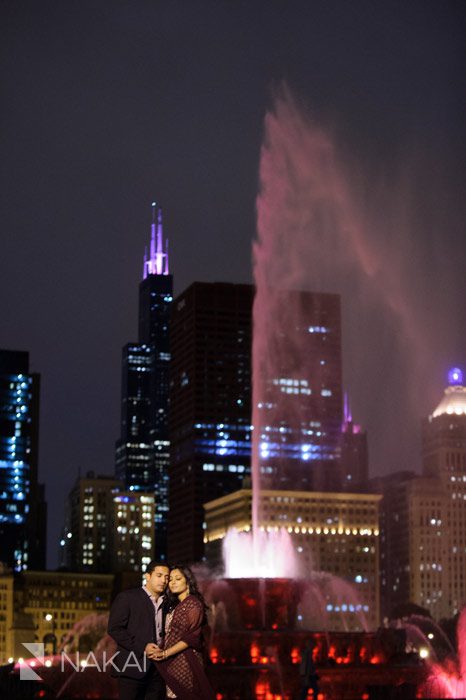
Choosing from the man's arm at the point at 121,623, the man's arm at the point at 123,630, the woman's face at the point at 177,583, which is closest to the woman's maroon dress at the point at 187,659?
the woman's face at the point at 177,583

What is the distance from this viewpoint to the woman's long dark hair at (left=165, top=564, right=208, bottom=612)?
57.4 feet

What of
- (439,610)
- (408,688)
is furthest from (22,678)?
(439,610)

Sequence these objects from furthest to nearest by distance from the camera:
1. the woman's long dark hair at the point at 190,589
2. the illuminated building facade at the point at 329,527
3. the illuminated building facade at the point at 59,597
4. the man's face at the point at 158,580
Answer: the illuminated building facade at the point at 59,597
the illuminated building facade at the point at 329,527
the man's face at the point at 158,580
the woman's long dark hair at the point at 190,589

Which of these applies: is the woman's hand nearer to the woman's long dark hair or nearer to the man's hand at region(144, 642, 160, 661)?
the man's hand at region(144, 642, 160, 661)

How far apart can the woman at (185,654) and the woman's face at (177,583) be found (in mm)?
157

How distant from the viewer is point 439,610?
198 meters

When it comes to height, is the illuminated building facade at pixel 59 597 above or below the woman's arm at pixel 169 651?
above

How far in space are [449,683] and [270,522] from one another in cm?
12251

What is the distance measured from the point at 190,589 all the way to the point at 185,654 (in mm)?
799

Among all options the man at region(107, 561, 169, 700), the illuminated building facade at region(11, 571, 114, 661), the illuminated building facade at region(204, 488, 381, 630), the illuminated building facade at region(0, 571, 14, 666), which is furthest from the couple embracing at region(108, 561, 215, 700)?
the illuminated building facade at region(11, 571, 114, 661)

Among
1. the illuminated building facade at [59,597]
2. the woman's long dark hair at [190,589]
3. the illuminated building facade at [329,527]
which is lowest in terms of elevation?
the woman's long dark hair at [190,589]

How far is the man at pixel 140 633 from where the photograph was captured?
17.2 m

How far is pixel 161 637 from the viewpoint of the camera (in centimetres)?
1758

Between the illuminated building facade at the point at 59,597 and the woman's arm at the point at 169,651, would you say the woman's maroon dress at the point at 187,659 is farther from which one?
the illuminated building facade at the point at 59,597
